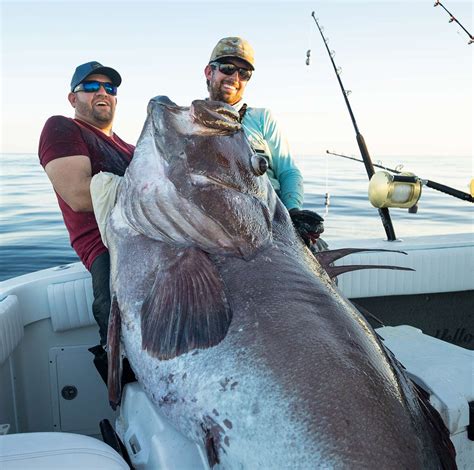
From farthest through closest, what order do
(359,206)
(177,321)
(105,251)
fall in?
(359,206), (105,251), (177,321)

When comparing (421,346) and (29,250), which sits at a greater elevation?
(421,346)

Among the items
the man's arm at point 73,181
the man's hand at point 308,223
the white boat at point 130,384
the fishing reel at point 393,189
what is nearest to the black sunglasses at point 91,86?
the man's arm at point 73,181

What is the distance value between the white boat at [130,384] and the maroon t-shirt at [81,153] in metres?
0.40

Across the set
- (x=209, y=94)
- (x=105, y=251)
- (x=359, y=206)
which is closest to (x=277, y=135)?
(x=209, y=94)

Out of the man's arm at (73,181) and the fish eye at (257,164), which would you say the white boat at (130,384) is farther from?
the fish eye at (257,164)

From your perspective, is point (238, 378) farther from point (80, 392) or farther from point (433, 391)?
point (80, 392)

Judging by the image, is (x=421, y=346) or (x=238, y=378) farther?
(x=421, y=346)

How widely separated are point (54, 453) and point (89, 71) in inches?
88.2

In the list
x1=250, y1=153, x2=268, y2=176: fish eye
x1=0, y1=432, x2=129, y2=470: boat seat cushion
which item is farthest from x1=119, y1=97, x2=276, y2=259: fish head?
x1=0, y1=432, x2=129, y2=470: boat seat cushion

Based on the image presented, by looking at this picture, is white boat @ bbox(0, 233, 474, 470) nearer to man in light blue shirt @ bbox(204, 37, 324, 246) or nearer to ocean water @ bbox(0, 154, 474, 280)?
man in light blue shirt @ bbox(204, 37, 324, 246)

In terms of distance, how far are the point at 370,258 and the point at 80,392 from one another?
2006 mm

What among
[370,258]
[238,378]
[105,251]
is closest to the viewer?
[238,378]

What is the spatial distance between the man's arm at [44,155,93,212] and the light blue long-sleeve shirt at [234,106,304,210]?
1.25 metres

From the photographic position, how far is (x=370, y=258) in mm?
3658
